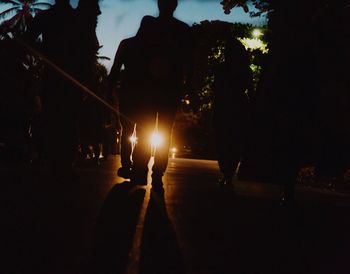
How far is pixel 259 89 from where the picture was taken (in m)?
9.23

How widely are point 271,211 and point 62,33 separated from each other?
3.18m

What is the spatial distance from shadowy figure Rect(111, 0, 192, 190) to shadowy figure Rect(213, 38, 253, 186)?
1156 millimetres

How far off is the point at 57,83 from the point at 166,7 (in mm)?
1544

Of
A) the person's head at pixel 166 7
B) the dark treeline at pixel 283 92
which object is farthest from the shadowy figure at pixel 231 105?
the person's head at pixel 166 7

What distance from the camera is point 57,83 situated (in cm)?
569

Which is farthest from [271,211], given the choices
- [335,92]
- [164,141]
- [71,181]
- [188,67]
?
[335,92]

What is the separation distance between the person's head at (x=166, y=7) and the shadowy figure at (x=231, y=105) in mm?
1343

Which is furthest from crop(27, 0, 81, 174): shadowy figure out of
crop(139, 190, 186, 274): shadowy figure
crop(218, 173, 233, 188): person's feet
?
crop(139, 190, 186, 274): shadowy figure

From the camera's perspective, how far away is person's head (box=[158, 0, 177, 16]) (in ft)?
17.5

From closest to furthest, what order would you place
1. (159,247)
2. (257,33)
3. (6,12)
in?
(159,247) → (257,33) → (6,12)

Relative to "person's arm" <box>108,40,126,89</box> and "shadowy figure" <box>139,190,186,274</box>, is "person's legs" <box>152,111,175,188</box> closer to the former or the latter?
"person's arm" <box>108,40,126,89</box>

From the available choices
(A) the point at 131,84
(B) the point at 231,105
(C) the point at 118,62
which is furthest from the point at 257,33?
(A) the point at 131,84

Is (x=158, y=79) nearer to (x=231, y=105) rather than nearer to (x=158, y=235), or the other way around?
(x=231, y=105)

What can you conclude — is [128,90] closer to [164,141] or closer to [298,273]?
[164,141]
